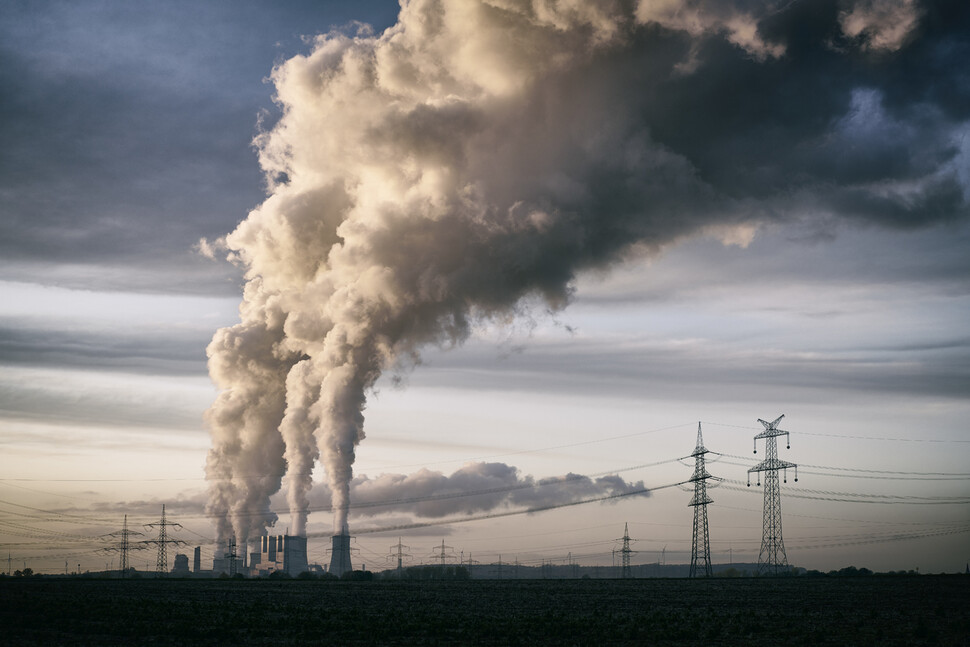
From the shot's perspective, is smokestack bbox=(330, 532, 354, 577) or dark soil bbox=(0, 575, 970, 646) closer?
dark soil bbox=(0, 575, 970, 646)

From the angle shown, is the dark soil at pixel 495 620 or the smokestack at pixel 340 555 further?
the smokestack at pixel 340 555

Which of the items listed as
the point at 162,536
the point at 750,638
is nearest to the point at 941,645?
the point at 750,638

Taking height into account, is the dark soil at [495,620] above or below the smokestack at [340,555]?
above

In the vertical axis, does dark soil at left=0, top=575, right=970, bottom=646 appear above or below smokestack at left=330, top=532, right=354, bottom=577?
above

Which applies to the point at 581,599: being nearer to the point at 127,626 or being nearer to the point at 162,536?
the point at 127,626

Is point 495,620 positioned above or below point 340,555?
above
